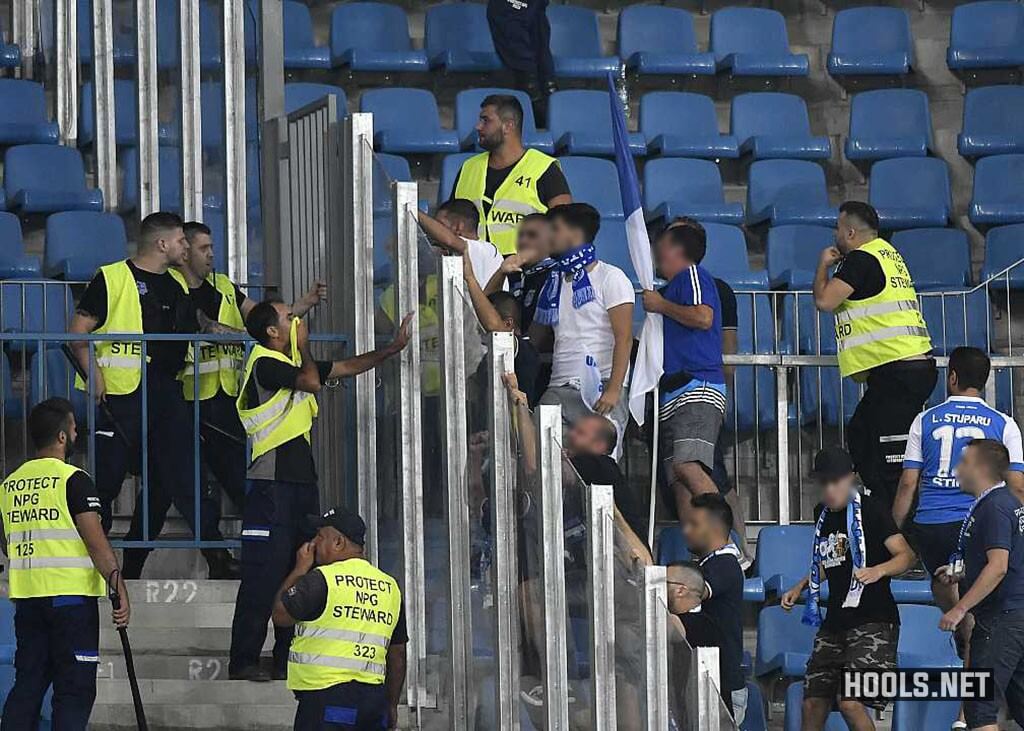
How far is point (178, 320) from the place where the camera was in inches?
384

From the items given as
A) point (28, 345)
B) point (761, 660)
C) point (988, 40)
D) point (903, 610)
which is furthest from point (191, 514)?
point (988, 40)

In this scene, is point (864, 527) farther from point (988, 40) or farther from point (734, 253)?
point (988, 40)

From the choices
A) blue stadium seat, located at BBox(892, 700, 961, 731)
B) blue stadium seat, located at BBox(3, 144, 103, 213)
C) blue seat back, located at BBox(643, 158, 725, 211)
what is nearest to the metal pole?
blue stadium seat, located at BBox(892, 700, 961, 731)

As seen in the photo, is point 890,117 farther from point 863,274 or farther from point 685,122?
point 863,274

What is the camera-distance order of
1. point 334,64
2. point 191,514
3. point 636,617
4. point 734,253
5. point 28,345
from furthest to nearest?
point 334,64, point 734,253, point 28,345, point 191,514, point 636,617

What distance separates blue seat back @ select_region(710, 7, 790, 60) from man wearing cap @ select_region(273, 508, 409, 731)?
7211mm

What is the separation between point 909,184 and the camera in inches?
519

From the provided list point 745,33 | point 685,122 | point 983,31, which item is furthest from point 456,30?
point 983,31

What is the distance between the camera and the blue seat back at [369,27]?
13750 mm

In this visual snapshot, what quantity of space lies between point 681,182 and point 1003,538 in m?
4.75

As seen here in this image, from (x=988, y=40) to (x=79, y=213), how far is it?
6.31m

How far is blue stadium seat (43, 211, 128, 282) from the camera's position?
1134 centimetres

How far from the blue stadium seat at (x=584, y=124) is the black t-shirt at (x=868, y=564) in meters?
4.96

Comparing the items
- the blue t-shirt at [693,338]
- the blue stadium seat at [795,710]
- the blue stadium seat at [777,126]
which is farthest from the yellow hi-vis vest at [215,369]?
the blue stadium seat at [777,126]
